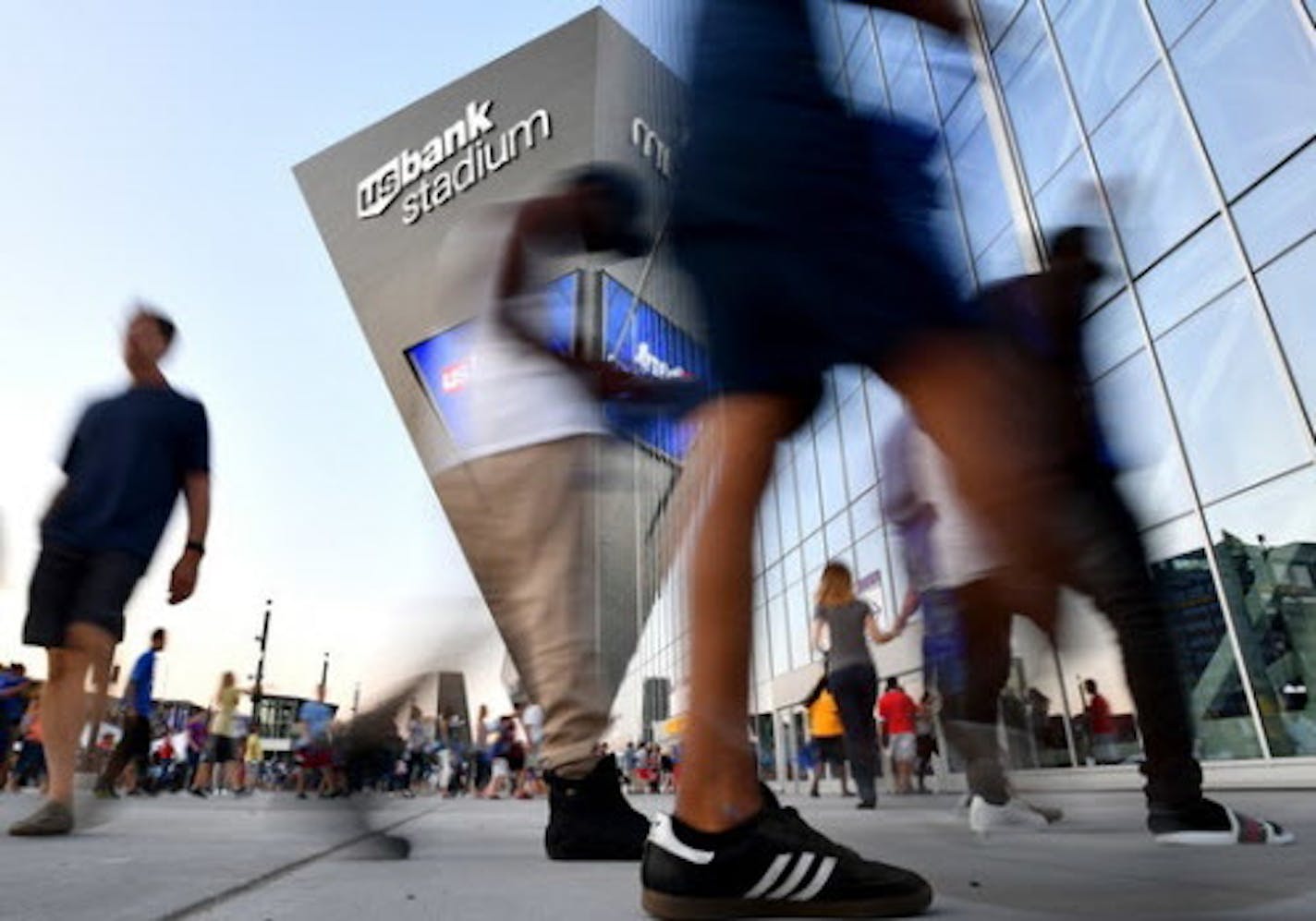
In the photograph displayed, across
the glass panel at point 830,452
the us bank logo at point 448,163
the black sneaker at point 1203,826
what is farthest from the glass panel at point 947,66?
the us bank logo at point 448,163

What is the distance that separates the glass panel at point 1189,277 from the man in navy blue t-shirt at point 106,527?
277 inches

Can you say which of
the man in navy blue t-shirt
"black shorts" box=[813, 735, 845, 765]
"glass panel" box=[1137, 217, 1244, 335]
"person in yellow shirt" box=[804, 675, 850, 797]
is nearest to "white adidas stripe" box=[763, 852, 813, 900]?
the man in navy blue t-shirt

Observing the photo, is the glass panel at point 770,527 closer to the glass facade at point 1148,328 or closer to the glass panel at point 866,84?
the glass facade at point 1148,328

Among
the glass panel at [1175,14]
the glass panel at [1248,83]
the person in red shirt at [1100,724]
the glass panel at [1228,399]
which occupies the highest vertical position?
the glass panel at [1175,14]

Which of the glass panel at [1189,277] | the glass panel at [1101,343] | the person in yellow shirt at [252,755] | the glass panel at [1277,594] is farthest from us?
the person in yellow shirt at [252,755]

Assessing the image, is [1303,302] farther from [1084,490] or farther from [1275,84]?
[1084,490]

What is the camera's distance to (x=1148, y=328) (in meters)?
7.32

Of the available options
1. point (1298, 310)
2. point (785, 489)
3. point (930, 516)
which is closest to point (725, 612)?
point (785, 489)

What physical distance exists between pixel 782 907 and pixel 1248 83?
25.0 feet

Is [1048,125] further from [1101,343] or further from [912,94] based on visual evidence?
[1101,343]

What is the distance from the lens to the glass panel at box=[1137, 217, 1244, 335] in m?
6.66

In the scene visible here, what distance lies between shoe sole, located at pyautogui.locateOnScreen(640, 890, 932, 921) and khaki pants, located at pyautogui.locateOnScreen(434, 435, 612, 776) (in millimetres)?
737

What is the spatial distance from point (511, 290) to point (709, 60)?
52 cm

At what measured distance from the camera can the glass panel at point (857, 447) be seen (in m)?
1.12
